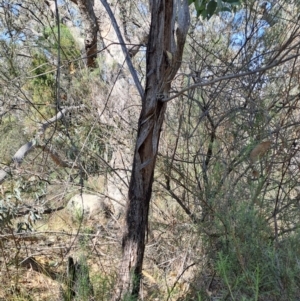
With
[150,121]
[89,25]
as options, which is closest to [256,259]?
[150,121]

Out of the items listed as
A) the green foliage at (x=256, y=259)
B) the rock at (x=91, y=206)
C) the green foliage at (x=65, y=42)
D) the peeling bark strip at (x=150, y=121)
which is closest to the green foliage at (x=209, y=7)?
the peeling bark strip at (x=150, y=121)

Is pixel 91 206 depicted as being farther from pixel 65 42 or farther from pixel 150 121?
pixel 150 121

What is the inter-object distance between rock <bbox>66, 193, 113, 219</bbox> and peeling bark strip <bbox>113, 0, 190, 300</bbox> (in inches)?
55.0

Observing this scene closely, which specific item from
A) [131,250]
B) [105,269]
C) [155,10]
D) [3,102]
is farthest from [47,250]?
[155,10]

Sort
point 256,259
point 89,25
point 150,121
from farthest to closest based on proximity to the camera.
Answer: point 89,25 → point 150,121 → point 256,259

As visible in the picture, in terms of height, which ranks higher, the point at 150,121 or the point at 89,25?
the point at 89,25

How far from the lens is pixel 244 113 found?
2.37m

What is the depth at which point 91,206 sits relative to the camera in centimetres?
395

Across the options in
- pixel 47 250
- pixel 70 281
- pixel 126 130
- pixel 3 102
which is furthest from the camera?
pixel 3 102

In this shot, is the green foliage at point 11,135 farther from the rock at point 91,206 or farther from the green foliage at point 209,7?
the green foliage at point 209,7

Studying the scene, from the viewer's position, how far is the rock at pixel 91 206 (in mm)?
3547

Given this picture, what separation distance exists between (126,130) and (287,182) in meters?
1.62

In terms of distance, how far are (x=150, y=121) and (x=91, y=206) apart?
213 cm

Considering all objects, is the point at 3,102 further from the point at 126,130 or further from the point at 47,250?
the point at 47,250
